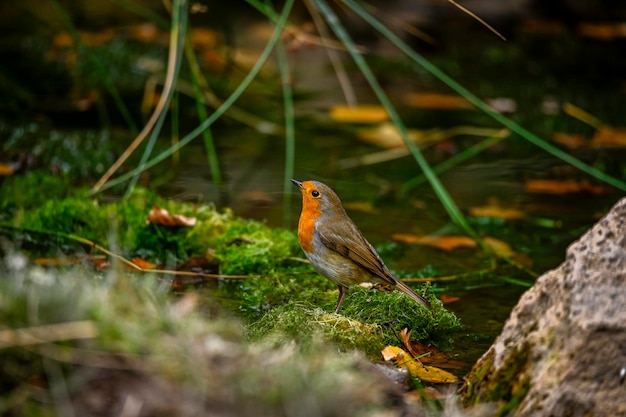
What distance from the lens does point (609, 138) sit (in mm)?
7410

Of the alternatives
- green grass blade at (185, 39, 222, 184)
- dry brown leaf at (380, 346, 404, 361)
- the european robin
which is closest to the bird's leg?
the european robin

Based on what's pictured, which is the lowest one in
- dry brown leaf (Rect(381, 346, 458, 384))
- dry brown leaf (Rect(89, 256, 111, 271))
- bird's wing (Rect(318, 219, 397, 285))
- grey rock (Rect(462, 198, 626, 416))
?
dry brown leaf (Rect(89, 256, 111, 271))

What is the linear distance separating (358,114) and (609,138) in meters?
1.88

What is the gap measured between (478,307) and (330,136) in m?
3.08

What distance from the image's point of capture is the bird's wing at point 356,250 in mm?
4086

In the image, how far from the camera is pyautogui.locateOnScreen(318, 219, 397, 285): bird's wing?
4.09 metres

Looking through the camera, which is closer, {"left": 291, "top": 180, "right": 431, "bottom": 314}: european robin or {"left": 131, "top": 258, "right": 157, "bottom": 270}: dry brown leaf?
{"left": 291, "top": 180, "right": 431, "bottom": 314}: european robin

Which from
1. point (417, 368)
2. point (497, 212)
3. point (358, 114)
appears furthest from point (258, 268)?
point (358, 114)

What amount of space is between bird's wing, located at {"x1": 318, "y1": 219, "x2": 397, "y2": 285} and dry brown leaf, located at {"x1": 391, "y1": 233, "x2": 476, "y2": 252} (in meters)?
1.31

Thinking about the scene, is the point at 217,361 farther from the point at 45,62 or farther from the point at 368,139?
the point at 45,62

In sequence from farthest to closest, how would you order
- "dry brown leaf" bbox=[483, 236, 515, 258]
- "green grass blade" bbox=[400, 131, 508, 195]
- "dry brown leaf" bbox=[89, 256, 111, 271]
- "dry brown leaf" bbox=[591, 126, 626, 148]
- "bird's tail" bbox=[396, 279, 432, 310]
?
"dry brown leaf" bbox=[591, 126, 626, 148]
"green grass blade" bbox=[400, 131, 508, 195]
"dry brown leaf" bbox=[483, 236, 515, 258]
"dry brown leaf" bbox=[89, 256, 111, 271]
"bird's tail" bbox=[396, 279, 432, 310]

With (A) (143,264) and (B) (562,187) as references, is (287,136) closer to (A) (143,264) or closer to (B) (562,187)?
(A) (143,264)

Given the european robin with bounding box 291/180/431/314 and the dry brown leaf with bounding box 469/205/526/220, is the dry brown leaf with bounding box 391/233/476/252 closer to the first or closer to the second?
the dry brown leaf with bounding box 469/205/526/220

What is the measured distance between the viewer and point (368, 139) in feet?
24.1
